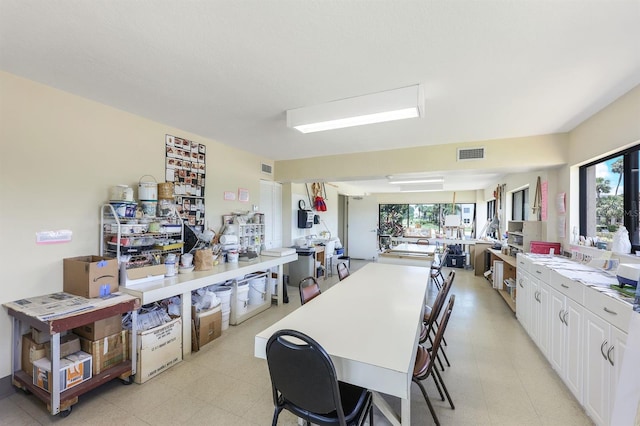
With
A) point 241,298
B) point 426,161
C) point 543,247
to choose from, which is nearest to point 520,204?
point 543,247

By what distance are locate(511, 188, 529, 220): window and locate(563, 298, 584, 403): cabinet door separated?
125 inches

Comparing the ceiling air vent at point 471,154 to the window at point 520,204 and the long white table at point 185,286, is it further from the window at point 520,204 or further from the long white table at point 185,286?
the long white table at point 185,286

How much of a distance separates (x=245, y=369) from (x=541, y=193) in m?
4.61

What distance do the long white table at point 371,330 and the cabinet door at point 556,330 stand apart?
3.73 ft

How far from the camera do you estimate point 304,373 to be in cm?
127

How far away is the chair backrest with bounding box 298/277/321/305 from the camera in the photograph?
7.83 ft

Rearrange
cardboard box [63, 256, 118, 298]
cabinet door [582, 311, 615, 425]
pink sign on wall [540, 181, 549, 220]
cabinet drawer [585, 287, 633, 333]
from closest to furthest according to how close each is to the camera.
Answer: cabinet drawer [585, 287, 633, 333] < cabinet door [582, 311, 615, 425] < cardboard box [63, 256, 118, 298] < pink sign on wall [540, 181, 549, 220]

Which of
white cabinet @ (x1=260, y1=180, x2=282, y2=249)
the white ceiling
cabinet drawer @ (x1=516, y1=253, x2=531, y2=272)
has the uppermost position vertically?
the white ceiling

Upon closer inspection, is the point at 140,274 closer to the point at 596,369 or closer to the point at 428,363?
the point at 428,363

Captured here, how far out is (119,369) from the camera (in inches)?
86.7

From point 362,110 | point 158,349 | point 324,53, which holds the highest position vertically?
point 324,53

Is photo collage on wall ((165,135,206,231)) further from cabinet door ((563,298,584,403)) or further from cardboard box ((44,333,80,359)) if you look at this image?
cabinet door ((563,298,584,403))

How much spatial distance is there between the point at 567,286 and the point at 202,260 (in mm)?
3690

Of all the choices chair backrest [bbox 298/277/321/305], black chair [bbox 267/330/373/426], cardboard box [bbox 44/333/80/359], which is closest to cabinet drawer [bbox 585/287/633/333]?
black chair [bbox 267/330/373/426]
